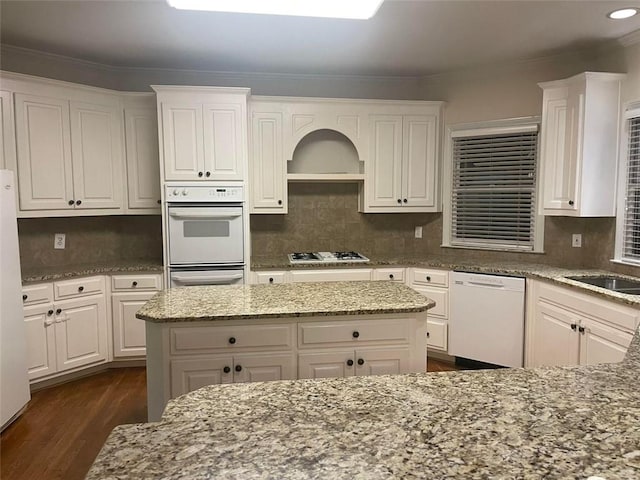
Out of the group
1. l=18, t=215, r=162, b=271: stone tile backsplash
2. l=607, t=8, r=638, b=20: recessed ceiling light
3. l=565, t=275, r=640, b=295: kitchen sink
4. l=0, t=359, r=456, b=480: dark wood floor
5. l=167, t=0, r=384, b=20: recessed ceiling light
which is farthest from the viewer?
l=18, t=215, r=162, b=271: stone tile backsplash

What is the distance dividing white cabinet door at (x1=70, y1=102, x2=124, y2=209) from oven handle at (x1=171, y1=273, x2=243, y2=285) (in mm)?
Answer: 882

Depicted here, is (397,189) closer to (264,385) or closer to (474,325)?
(474,325)

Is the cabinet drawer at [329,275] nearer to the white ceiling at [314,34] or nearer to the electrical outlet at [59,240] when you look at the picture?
the white ceiling at [314,34]

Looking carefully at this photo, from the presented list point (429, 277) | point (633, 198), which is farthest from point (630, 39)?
point (429, 277)

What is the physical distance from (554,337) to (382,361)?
1.64m

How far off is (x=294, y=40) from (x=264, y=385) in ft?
9.14

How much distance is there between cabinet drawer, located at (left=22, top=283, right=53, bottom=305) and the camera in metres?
3.22

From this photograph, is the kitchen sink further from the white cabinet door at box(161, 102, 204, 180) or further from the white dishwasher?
the white cabinet door at box(161, 102, 204, 180)

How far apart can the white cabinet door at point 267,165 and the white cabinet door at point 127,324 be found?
1252 millimetres

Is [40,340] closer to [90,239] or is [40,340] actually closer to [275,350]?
[90,239]

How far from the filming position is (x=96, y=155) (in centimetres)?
378

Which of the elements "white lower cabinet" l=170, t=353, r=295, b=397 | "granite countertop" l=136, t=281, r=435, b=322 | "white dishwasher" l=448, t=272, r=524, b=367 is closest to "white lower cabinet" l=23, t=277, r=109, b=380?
"granite countertop" l=136, t=281, r=435, b=322

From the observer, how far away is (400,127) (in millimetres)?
4227

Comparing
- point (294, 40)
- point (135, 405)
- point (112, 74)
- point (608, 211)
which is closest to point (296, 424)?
point (135, 405)
